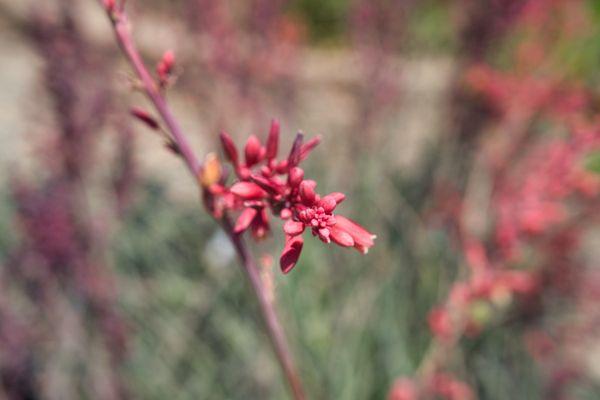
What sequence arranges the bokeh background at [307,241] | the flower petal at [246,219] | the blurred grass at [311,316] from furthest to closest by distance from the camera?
1. the blurred grass at [311,316]
2. the bokeh background at [307,241]
3. the flower petal at [246,219]

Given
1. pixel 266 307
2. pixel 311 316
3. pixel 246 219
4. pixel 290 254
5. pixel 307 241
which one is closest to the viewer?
pixel 290 254

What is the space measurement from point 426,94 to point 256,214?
15.6 ft

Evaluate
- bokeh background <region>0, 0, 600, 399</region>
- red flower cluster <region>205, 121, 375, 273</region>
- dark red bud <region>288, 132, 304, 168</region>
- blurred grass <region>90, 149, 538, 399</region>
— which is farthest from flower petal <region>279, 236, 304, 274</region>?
blurred grass <region>90, 149, 538, 399</region>

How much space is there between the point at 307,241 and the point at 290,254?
2172 mm

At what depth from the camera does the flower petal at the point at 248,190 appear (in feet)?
2.54

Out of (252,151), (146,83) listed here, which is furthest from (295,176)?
(146,83)

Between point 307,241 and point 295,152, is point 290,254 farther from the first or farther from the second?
point 307,241

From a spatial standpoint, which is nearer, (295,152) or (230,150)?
(295,152)

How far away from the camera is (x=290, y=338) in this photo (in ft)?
7.77

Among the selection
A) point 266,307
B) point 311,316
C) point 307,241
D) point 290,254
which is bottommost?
point 311,316

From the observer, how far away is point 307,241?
9.39ft

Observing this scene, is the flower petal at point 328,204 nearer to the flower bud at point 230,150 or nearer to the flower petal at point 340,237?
the flower petal at point 340,237

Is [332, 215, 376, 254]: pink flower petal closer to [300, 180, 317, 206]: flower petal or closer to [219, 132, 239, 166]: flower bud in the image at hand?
[300, 180, 317, 206]: flower petal

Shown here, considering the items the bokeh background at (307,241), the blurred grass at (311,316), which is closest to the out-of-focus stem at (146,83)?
the bokeh background at (307,241)
